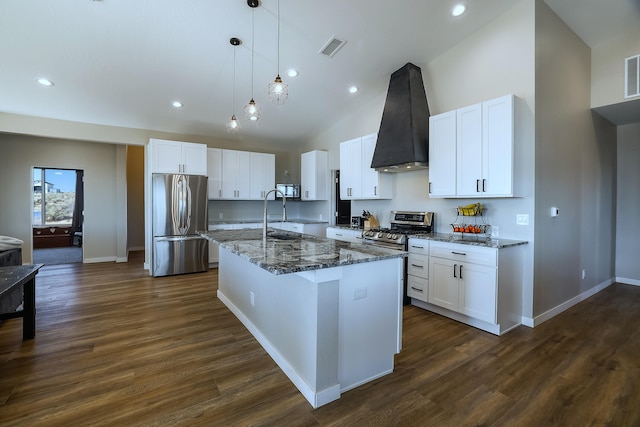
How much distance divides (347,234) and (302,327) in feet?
9.02

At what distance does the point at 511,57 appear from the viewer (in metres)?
3.22

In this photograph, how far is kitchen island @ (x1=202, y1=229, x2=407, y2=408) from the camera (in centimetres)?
182

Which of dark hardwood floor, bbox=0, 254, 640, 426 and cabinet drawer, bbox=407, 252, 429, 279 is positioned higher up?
cabinet drawer, bbox=407, 252, 429, 279

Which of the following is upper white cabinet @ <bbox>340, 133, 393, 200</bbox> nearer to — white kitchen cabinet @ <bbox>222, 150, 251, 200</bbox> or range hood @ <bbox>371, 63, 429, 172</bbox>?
range hood @ <bbox>371, 63, 429, 172</bbox>

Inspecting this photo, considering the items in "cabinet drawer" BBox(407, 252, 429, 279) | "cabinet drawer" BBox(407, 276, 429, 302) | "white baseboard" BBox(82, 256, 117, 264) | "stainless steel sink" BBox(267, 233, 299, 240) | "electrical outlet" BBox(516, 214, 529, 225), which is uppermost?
"electrical outlet" BBox(516, 214, 529, 225)

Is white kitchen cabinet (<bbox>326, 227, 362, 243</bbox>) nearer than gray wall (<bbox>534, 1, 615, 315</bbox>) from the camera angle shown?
No

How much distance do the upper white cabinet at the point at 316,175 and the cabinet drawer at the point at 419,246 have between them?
2.95 m

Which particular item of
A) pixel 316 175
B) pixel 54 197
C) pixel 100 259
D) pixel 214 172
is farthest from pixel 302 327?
pixel 54 197

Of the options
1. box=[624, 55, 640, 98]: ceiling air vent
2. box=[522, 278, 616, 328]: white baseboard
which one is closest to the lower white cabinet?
box=[522, 278, 616, 328]: white baseboard

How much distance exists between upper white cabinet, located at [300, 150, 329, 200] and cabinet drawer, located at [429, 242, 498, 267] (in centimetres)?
323

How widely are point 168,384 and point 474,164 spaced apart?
3.57m

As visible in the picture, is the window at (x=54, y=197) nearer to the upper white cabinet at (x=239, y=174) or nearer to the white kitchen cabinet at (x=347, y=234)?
the upper white cabinet at (x=239, y=174)

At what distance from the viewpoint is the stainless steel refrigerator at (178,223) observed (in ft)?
16.5

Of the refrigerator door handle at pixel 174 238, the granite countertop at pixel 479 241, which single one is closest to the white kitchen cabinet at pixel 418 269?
the granite countertop at pixel 479 241
